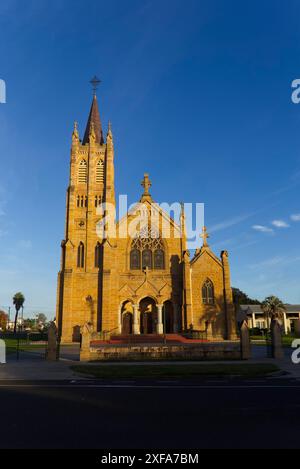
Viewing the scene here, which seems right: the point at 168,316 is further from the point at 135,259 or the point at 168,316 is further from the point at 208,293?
the point at 135,259

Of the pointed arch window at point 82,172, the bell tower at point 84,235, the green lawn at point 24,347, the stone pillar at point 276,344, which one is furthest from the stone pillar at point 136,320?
the stone pillar at point 276,344

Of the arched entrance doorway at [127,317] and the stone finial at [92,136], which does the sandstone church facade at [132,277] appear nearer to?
the arched entrance doorway at [127,317]

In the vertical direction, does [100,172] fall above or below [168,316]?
above

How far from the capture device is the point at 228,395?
37.4 feet

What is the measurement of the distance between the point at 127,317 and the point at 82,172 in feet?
67.9

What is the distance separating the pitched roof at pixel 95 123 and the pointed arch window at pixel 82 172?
419 centimetres

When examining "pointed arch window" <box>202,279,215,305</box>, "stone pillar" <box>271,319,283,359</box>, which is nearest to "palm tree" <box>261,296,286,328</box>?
"pointed arch window" <box>202,279,215,305</box>

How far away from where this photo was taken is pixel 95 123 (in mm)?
55531

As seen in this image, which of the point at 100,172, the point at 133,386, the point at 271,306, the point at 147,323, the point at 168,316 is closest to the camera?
the point at 133,386

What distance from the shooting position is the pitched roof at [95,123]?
53816 mm

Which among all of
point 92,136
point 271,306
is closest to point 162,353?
point 92,136

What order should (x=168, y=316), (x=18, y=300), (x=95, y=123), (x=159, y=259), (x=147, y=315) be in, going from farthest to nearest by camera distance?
(x=18, y=300) < (x=95, y=123) < (x=147, y=315) < (x=159, y=259) < (x=168, y=316)

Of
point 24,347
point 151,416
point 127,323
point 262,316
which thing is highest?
point 127,323
